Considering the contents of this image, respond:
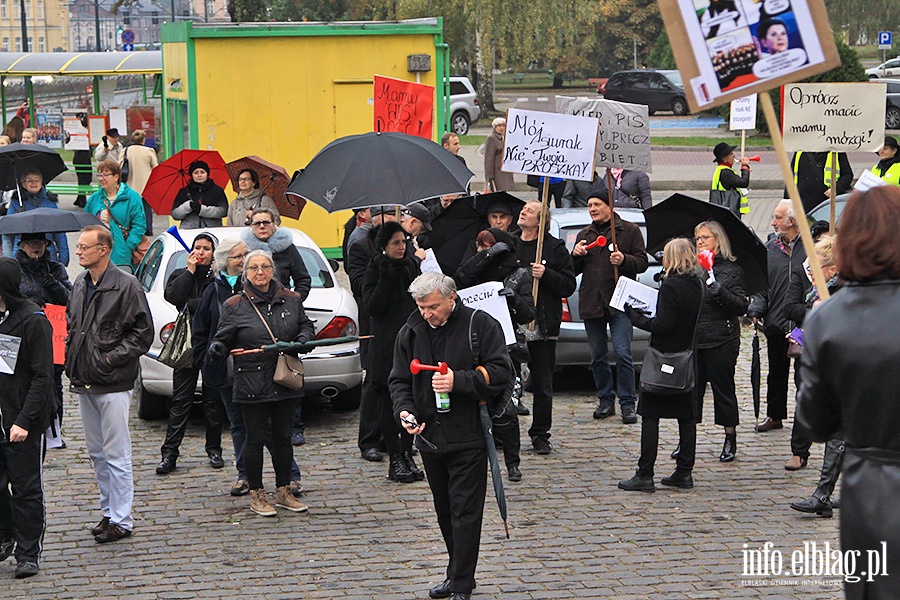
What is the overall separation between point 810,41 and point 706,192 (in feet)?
74.8

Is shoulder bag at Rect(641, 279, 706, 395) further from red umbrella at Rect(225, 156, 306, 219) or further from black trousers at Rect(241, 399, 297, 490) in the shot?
red umbrella at Rect(225, 156, 306, 219)

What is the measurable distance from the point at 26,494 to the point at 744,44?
474 cm

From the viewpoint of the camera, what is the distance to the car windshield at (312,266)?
411 inches

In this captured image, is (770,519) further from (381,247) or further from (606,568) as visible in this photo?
(381,247)

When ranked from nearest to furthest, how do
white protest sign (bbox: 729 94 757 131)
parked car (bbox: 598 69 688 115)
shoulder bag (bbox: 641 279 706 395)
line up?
shoulder bag (bbox: 641 279 706 395) < white protest sign (bbox: 729 94 757 131) < parked car (bbox: 598 69 688 115)

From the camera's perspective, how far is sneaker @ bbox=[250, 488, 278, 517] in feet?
26.2

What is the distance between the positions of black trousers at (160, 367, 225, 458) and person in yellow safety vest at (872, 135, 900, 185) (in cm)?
914

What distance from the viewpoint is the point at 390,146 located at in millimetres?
8484

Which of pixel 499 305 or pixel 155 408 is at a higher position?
pixel 499 305

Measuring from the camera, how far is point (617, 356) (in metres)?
10.2

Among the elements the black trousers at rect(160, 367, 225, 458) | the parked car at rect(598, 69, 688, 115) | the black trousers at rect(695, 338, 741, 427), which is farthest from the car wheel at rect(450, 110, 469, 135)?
the black trousers at rect(695, 338, 741, 427)

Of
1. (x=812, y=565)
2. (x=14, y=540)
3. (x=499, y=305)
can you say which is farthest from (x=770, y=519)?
(x=14, y=540)

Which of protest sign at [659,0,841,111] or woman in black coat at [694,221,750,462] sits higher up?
protest sign at [659,0,841,111]

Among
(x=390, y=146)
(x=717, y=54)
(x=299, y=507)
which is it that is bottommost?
(x=299, y=507)
